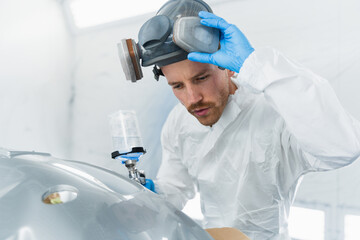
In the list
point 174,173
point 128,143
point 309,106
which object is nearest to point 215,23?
point 309,106

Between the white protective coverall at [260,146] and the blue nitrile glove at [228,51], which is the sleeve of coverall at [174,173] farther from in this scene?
the blue nitrile glove at [228,51]

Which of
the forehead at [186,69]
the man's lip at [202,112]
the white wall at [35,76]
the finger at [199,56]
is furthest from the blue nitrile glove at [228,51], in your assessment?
the white wall at [35,76]

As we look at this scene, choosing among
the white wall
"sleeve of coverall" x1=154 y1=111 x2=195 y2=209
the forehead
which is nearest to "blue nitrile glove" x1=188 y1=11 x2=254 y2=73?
the forehead

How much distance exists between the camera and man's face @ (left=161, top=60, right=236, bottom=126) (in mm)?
1040

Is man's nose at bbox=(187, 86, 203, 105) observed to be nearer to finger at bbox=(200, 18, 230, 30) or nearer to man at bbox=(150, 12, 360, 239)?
man at bbox=(150, 12, 360, 239)

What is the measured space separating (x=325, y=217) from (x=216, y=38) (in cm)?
99

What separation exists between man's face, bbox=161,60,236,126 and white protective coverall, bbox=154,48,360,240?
65 mm

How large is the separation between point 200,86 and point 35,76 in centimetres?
117

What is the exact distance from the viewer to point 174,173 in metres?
1.38

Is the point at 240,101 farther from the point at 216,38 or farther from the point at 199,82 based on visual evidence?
the point at 216,38

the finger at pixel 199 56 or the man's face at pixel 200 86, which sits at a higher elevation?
the finger at pixel 199 56

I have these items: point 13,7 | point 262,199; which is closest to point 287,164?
point 262,199

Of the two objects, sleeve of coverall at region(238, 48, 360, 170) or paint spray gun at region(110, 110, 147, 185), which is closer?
sleeve of coverall at region(238, 48, 360, 170)

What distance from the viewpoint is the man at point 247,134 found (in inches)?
29.9
